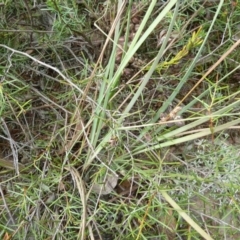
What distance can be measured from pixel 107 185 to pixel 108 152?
100mm

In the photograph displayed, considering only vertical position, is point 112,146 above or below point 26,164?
above

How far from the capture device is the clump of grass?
3.92ft

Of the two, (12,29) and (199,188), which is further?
(12,29)

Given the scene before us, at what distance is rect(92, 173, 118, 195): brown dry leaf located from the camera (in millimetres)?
1257

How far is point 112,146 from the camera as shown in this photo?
1209 mm

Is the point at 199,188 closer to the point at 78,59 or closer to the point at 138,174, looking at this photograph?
the point at 138,174

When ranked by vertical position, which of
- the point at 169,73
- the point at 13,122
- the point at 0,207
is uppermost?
the point at 169,73

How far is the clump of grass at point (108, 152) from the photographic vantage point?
1.20 metres

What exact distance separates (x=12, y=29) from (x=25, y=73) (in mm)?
130

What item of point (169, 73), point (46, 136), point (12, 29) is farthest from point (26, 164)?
point (169, 73)

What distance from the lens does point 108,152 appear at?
124cm

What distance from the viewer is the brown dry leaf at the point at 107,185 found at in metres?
1.26

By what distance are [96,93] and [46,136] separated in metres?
0.22

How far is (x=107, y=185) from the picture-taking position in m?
1.28
